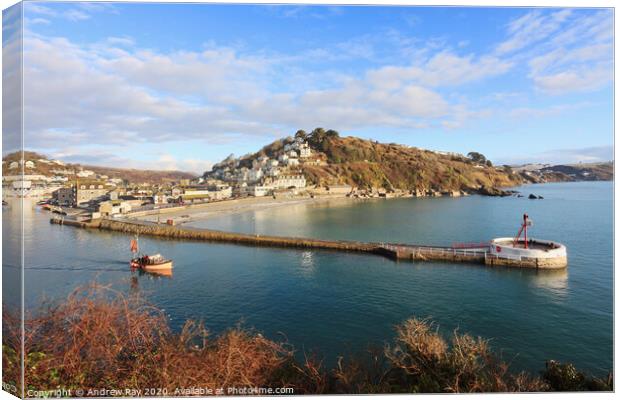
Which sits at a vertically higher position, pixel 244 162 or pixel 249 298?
pixel 244 162

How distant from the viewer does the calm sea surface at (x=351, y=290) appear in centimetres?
758

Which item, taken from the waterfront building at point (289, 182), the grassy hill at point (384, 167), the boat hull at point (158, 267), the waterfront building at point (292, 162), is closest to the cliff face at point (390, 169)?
the grassy hill at point (384, 167)

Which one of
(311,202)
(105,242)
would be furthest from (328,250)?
(311,202)

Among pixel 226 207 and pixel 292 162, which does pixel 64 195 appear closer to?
pixel 226 207

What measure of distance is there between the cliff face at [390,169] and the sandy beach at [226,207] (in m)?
9.40

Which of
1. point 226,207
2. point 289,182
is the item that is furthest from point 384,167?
point 226,207

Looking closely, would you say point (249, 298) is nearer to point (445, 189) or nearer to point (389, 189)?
point (389, 189)

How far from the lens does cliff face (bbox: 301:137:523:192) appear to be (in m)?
57.6

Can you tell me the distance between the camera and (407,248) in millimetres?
15398

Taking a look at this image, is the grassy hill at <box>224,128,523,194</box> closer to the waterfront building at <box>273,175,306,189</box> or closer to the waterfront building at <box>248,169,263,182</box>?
the waterfront building at <box>273,175,306,189</box>

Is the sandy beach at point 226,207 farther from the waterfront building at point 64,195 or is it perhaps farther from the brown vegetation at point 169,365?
the brown vegetation at point 169,365

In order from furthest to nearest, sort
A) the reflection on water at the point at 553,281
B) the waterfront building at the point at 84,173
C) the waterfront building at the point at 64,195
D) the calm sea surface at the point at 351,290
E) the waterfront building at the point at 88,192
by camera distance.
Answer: the waterfront building at the point at 84,173, the waterfront building at the point at 64,195, the waterfront building at the point at 88,192, the reflection on water at the point at 553,281, the calm sea surface at the point at 351,290

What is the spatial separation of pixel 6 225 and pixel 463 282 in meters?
11.7

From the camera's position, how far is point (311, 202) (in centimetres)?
4272
